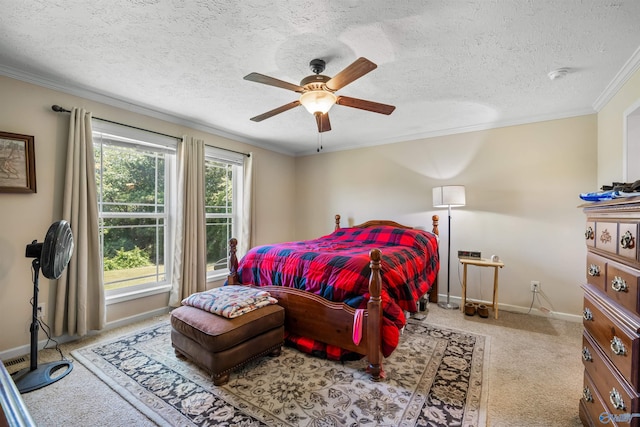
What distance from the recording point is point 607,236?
1.30 metres

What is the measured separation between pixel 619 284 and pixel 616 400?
0.47 meters

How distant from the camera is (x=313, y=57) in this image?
2.04 metres

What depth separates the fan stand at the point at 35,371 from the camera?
1871 millimetres

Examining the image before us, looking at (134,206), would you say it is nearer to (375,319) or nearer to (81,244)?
(81,244)

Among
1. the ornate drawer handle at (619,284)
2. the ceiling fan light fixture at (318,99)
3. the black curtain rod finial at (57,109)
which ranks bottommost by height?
the ornate drawer handle at (619,284)

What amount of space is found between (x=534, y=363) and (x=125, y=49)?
388 centimetres

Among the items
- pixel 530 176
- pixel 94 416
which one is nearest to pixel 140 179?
pixel 94 416

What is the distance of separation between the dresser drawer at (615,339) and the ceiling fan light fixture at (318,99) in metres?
Result: 1.87

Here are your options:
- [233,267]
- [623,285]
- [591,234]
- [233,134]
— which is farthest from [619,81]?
[233,134]

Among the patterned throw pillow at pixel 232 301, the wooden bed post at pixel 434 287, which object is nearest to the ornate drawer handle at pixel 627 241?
the patterned throw pillow at pixel 232 301

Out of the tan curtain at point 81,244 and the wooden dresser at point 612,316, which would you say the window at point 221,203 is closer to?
the tan curtain at point 81,244

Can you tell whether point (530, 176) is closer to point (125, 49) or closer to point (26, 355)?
point (125, 49)

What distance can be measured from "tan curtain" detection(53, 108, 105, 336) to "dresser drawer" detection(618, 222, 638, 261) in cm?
370

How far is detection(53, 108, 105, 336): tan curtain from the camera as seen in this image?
2480mm
